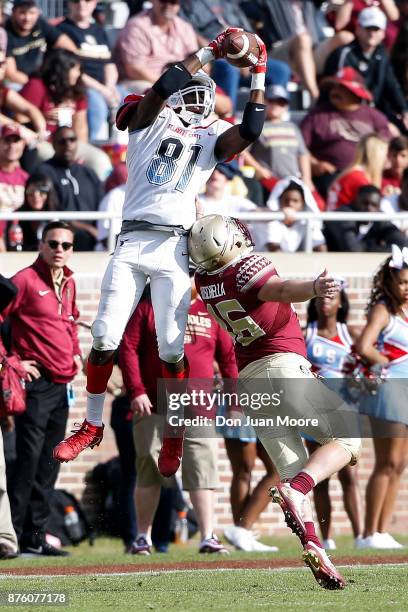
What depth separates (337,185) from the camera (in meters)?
13.9

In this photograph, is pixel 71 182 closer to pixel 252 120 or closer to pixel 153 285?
pixel 153 285

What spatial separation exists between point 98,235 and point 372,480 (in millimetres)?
3569

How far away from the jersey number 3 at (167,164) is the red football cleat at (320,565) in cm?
244

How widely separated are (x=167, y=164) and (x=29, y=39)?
710 cm

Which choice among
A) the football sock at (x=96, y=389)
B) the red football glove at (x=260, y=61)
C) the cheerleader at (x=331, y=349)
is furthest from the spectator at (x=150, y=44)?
the football sock at (x=96, y=389)

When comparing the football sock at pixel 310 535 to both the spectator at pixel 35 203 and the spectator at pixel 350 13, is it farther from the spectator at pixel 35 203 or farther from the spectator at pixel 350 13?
the spectator at pixel 350 13

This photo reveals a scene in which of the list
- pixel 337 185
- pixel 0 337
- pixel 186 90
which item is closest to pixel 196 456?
pixel 0 337

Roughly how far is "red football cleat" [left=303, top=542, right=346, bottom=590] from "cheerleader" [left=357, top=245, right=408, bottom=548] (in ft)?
13.0

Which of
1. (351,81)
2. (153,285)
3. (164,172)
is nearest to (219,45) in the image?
(164,172)

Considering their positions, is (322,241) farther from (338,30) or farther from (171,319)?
(171,319)

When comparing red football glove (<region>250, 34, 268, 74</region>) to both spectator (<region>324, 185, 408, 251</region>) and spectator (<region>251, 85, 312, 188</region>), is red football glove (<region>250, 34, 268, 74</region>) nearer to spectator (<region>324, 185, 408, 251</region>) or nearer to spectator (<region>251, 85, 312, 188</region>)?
spectator (<region>324, 185, 408, 251</region>)

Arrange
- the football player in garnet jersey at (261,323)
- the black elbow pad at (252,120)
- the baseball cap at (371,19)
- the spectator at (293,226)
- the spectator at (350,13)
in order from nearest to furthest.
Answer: the football player in garnet jersey at (261,323), the black elbow pad at (252,120), the spectator at (293,226), the baseball cap at (371,19), the spectator at (350,13)

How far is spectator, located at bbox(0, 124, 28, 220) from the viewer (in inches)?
495

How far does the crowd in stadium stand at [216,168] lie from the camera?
10.7 metres
